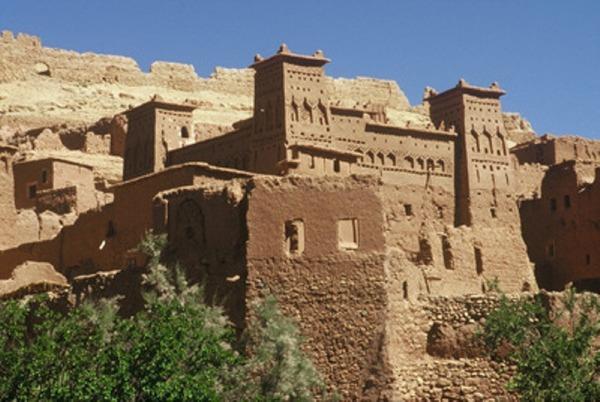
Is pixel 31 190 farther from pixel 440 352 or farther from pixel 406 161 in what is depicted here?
pixel 440 352

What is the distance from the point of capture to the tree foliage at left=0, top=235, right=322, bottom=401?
18.6 m

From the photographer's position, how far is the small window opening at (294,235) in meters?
22.6

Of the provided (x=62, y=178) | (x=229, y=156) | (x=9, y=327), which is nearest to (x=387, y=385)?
(x=9, y=327)

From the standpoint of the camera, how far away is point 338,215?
22797 mm

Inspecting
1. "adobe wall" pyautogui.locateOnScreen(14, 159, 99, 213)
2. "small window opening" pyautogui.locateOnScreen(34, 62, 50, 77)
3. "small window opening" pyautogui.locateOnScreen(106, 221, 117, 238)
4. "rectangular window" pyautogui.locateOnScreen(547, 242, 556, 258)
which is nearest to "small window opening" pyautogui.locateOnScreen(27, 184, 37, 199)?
"adobe wall" pyautogui.locateOnScreen(14, 159, 99, 213)

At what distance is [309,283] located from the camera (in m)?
22.3

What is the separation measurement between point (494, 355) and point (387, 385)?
2.14m

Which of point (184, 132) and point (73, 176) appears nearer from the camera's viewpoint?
point (73, 176)

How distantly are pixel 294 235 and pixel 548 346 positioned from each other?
16.6 feet

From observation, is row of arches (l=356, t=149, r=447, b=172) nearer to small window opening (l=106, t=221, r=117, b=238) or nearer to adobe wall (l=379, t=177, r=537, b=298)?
adobe wall (l=379, t=177, r=537, b=298)

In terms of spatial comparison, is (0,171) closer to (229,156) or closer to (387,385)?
(229,156)

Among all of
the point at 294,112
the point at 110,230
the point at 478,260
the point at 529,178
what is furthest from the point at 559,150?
the point at 110,230

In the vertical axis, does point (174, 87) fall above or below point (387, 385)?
above

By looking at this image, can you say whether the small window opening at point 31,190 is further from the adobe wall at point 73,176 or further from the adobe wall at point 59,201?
the adobe wall at point 59,201
